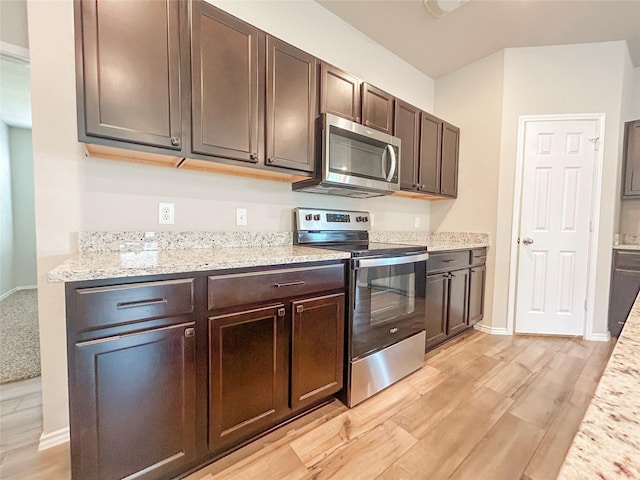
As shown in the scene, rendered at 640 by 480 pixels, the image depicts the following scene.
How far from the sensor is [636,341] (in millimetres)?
556

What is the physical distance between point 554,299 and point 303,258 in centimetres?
292

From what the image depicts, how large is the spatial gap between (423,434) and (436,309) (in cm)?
110

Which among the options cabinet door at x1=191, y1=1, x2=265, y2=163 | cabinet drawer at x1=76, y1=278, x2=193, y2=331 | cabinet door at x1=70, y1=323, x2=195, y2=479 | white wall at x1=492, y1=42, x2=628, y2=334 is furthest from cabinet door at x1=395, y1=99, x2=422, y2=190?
cabinet door at x1=70, y1=323, x2=195, y2=479

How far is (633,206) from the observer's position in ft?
10.2

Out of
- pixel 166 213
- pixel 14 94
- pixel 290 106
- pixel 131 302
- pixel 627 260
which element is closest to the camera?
pixel 131 302

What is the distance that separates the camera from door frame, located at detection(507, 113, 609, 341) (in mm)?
2752

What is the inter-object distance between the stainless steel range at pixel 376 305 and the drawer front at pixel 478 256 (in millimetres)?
959

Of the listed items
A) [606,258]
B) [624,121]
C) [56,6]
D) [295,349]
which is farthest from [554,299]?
[56,6]

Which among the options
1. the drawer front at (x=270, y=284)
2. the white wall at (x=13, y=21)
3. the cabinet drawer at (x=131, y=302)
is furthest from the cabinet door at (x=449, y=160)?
the white wall at (x=13, y=21)

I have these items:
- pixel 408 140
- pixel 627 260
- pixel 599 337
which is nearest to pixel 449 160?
pixel 408 140

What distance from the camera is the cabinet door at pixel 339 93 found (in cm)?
194

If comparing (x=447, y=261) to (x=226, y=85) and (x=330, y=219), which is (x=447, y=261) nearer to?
(x=330, y=219)

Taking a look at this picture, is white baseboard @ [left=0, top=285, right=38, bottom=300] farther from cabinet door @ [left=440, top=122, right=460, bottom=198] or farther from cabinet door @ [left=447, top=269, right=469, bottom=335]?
cabinet door @ [left=440, top=122, right=460, bottom=198]

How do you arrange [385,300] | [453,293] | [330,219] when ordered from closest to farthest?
[385,300], [330,219], [453,293]
